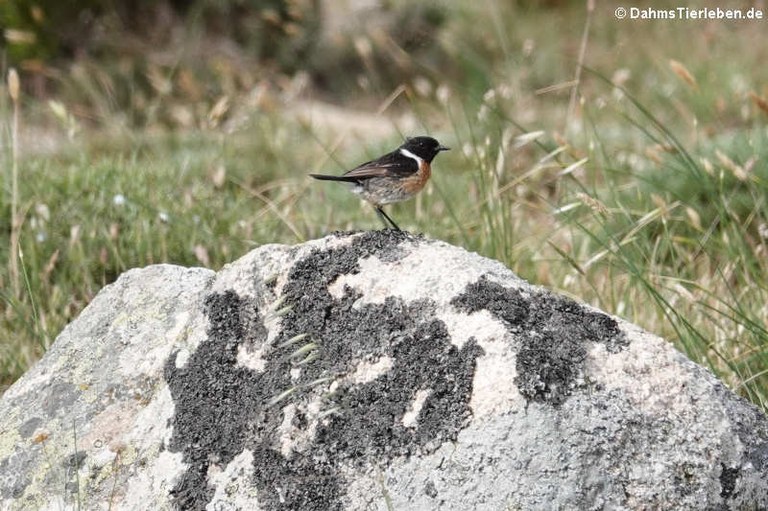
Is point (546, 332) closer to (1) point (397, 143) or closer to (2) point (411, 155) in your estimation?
(2) point (411, 155)

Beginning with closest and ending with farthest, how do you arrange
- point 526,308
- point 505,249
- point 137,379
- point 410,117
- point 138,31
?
point 526,308, point 137,379, point 505,249, point 410,117, point 138,31

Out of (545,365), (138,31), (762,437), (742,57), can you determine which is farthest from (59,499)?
(742,57)

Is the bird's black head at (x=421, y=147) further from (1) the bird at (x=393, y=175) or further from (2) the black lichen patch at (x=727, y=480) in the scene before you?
(2) the black lichen patch at (x=727, y=480)

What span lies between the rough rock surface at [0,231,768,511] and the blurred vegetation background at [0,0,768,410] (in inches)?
26.2

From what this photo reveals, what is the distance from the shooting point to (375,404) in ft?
8.00

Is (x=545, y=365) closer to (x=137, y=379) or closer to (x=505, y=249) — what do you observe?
(x=137, y=379)

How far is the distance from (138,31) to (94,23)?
0.59 metres

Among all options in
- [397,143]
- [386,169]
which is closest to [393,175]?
[386,169]

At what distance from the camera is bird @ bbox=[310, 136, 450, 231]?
3.33 m

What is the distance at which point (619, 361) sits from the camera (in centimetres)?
242

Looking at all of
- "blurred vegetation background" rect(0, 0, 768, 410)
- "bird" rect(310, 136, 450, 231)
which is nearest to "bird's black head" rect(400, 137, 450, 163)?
"bird" rect(310, 136, 450, 231)

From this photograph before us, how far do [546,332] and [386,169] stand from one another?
1.05 meters

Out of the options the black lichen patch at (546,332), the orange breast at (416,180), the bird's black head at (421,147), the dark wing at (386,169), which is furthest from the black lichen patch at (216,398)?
the bird's black head at (421,147)

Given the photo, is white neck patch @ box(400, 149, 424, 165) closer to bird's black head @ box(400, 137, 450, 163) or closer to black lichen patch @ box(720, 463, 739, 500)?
bird's black head @ box(400, 137, 450, 163)
